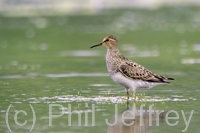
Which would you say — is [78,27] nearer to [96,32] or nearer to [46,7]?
[96,32]

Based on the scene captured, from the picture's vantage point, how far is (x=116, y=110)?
1355cm

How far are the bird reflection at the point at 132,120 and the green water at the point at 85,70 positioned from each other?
71 millimetres

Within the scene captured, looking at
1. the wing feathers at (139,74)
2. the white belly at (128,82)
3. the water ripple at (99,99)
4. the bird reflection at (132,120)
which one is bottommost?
the bird reflection at (132,120)

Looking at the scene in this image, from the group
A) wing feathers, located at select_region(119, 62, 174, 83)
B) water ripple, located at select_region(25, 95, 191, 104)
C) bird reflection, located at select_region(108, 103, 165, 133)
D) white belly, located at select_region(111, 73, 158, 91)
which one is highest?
wing feathers, located at select_region(119, 62, 174, 83)

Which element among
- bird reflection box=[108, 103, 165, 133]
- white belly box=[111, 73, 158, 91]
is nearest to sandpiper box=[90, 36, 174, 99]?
white belly box=[111, 73, 158, 91]

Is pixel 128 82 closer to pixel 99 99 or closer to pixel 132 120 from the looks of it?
pixel 99 99

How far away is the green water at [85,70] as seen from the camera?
1266cm

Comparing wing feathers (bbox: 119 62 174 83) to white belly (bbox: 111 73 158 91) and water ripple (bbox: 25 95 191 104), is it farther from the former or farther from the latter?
water ripple (bbox: 25 95 191 104)

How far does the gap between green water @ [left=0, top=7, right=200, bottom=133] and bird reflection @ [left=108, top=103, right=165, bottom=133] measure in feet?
0.23

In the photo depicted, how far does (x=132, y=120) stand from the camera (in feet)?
40.8

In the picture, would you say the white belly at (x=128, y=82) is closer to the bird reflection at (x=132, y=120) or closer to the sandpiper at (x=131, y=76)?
the sandpiper at (x=131, y=76)

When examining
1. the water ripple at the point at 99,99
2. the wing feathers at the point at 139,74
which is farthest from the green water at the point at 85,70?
the wing feathers at the point at 139,74

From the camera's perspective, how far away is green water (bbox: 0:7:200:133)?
1266cm

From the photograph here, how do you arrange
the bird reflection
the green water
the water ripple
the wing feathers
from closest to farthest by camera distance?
the bird reflection < the green water < the water ripple < the wing feathers
